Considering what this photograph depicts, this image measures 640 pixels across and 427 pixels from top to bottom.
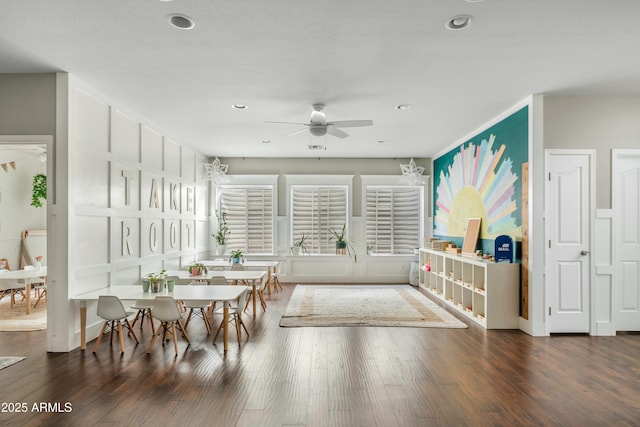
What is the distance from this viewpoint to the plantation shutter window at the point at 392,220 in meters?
9.62

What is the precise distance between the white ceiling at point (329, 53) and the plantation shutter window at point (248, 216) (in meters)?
3.76

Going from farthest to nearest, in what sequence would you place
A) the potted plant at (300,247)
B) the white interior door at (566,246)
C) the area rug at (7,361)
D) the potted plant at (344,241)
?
the potted plant at (300,247), the potted plant at (344,241), the white interior door at (566,246), the area rug at (7,361)

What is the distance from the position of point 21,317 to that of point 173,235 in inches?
97.7

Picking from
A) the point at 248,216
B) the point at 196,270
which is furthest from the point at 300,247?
the point at 196,270

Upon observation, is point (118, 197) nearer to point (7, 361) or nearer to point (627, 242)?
point (7, 361)

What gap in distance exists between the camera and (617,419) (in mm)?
2912

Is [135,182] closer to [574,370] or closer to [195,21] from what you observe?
[195,21]

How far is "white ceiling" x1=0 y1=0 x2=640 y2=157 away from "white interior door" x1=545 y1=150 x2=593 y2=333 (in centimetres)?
96

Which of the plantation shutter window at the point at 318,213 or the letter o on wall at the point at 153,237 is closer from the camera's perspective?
the letter o on wall at the point at 153,237

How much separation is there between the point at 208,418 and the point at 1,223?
7737mm

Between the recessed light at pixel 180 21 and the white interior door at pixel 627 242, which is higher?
the recessed light at pixel 180 21

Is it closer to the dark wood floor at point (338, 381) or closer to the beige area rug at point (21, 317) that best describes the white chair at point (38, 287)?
the beige area rug at point (21, 317)

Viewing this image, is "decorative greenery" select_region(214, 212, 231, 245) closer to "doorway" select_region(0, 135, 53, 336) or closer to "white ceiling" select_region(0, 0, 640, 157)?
"doorway" select_region(0, 135, 53, 336)

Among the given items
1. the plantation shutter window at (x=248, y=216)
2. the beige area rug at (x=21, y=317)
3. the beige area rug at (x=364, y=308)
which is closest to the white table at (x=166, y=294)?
the beige area rug at (x=364, y=308)
